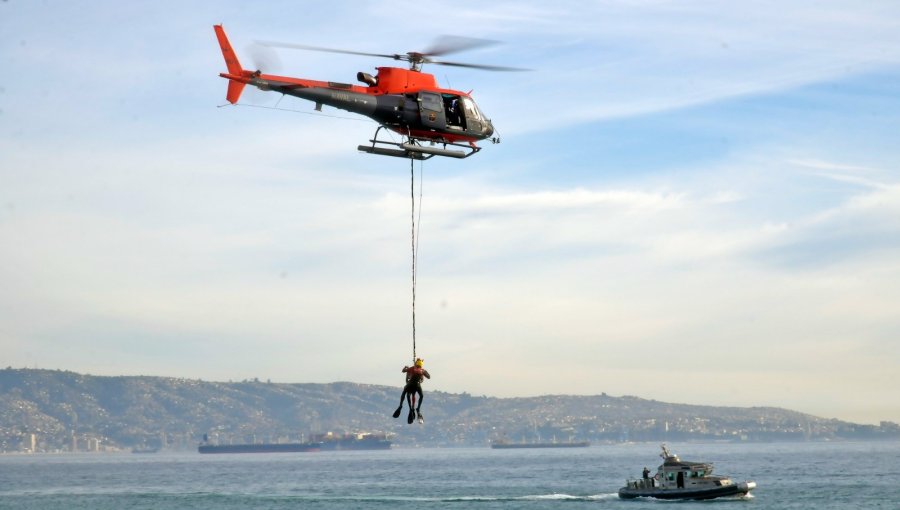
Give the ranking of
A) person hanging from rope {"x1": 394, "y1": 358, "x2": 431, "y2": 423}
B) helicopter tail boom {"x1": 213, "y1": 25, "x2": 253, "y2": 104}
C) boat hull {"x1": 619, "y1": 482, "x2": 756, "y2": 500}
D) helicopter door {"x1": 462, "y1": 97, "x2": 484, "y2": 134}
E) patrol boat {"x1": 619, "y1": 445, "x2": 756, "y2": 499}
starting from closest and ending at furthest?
person hanging from rope {"x1": 394, "y1": 358, "x2": 431, "y2": 423}, helicopter tail boom {"x1": 213, "y1": 25, "x2": 253, "y2": 104}, helicopter door {"x1": 462, "y1": 97, "x2": 484, "y2": 134}, boat hull {"x1": 619, "y1": 482, "x2": 756, "y2": 500}, patrol boat {"x1": 619, "y1": 445, "x2": 756, "y2": 499}

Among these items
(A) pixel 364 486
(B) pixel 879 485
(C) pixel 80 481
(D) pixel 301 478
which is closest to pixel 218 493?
(A) pixel 364 486

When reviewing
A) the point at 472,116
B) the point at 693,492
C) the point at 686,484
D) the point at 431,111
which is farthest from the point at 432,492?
the point at 431,111

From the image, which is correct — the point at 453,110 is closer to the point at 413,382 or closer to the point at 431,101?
the point at 431,101

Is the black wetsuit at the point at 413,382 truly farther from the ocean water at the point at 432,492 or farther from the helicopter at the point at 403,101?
the ocean water at the point at 432,492

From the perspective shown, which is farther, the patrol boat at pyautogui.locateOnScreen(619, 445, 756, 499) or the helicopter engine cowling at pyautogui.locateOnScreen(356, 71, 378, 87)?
the patrol boat at pyautogui.locateOnScreen(619, 445, 756, 499)

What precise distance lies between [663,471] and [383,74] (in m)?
52.3

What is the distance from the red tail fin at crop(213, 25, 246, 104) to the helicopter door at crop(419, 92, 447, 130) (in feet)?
20.3

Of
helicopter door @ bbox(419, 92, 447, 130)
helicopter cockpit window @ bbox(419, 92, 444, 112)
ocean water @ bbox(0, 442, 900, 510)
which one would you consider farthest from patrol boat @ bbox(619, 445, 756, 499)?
helicopter cockpit window @ bbox(419, 92, 444, 112)

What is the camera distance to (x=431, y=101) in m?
40.3

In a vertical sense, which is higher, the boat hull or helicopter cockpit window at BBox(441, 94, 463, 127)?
helicopter cockpit window at BBox(441, 94, 463, 127)

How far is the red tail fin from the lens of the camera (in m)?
38.7

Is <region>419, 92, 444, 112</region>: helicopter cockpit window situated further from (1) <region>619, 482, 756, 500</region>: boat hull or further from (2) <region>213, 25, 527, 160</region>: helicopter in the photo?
(1) <region>619, 482, 756, 500</region>: boat hull

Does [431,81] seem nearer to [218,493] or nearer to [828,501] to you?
[828,501]

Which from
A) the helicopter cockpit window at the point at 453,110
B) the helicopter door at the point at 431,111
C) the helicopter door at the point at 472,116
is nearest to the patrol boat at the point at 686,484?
the helicopter door at the point at 472,116
